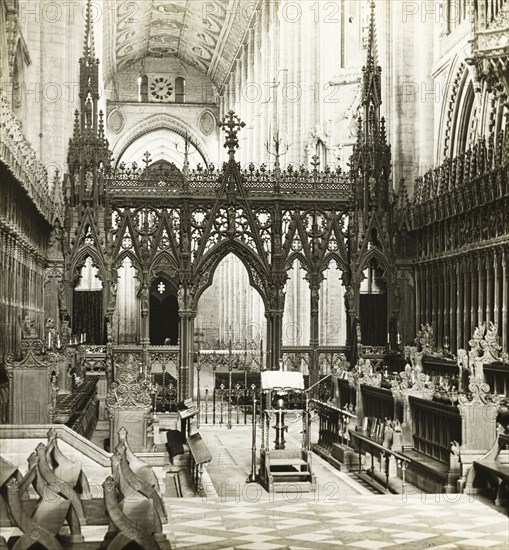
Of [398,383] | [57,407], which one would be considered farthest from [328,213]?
[57,407]

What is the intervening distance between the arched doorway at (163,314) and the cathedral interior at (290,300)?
14901mm

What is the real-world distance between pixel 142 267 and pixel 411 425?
31.6 ft

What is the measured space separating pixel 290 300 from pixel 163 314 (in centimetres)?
1929

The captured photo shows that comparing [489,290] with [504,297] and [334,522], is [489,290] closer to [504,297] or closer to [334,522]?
[504,297]

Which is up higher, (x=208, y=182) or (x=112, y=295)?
(x=208, y=182)

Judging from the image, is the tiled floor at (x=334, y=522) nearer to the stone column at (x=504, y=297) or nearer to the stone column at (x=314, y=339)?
the stone column at (x=504, y=297)

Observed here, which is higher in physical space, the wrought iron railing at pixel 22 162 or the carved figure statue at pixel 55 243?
the wrought iron railing at pixel 22 162

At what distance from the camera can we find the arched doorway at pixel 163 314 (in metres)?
47.8

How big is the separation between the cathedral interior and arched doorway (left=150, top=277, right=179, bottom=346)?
48.9 ft

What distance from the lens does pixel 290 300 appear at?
3055 cm

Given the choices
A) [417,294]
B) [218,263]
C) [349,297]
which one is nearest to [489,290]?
[417,294]

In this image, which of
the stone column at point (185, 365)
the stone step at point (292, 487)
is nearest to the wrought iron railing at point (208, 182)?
the stone column at point (185, 365)

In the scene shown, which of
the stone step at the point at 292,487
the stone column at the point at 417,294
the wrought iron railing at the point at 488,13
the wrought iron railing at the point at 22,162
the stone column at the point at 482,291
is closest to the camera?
the stone step at the point at 292,487

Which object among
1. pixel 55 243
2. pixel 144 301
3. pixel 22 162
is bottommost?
pixel 144 301
